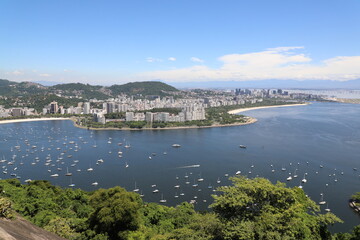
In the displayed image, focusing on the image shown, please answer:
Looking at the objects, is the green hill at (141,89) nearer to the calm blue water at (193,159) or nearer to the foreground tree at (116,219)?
the calm blue water at (193,159)

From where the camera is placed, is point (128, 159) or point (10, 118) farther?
point (10, 118)

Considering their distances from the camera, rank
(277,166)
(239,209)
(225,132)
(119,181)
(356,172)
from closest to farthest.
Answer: (239,209)
(119,181)
(356,172)
(277,166)
(225,132)

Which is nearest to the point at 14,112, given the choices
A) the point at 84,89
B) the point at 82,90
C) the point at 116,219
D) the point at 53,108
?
the point at 53,108

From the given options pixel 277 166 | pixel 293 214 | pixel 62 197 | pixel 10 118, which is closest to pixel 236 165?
pixel 277 166

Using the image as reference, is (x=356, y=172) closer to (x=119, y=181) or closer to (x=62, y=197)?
(x=119, y=181)

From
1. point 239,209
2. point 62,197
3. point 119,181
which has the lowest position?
point 119,181

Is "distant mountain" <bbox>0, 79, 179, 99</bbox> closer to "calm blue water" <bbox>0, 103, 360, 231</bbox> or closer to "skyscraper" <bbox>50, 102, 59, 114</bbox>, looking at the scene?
"skyscraper" <bbox>50, 102, 59, 114</bbox>
